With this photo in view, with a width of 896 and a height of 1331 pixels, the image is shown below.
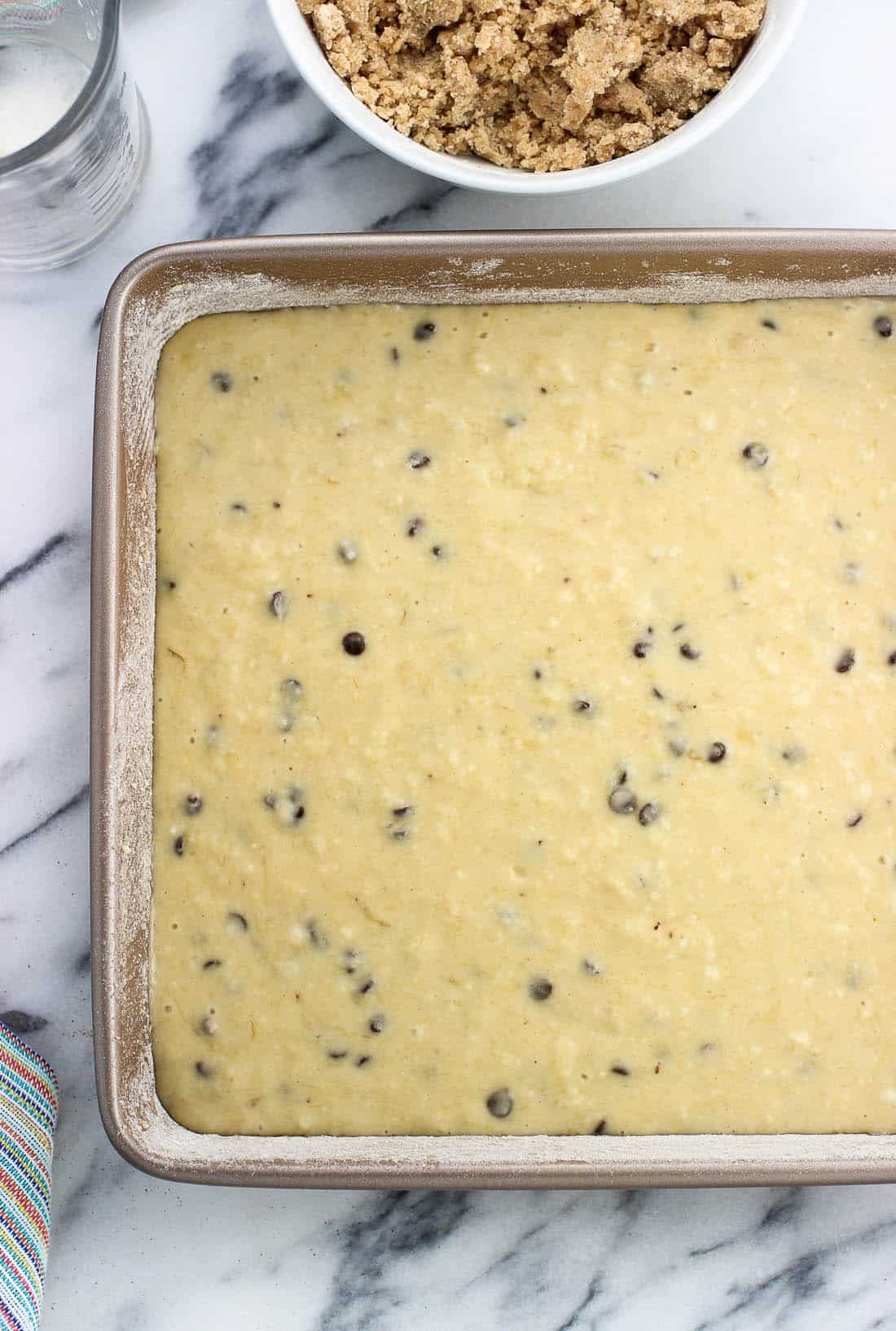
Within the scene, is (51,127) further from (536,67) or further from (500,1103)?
(500,1103)

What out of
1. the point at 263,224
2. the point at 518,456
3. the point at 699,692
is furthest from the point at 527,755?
the point at 263,224

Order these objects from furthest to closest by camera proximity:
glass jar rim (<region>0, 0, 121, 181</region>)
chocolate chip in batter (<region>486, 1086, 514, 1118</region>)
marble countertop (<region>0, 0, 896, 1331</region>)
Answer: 1. marble countertop (<region>0, 0, 896, 1331</region>)
2. chocolate chip in batter (<region>486, 1086, 514, 1118</region>)
3. glass jar rim (<region>0, 0, 121, 181</region>)

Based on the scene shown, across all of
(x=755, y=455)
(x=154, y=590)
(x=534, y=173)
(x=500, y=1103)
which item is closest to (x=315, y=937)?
(x=500, y=1103)

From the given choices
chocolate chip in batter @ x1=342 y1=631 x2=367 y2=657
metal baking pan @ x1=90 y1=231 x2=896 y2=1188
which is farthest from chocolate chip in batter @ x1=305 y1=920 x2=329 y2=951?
chocolate chip in batter @ x1=342 y1=631 x2=367 y2=657

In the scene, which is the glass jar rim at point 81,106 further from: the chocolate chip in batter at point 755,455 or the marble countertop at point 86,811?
the chocolate chip in batter at point 755,455

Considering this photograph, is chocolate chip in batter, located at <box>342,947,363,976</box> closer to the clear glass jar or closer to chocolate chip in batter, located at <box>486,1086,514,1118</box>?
chocolate chip in batter, located at <box>486,1086,514,1118</box>

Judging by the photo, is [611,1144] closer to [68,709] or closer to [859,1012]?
[859,1012]
